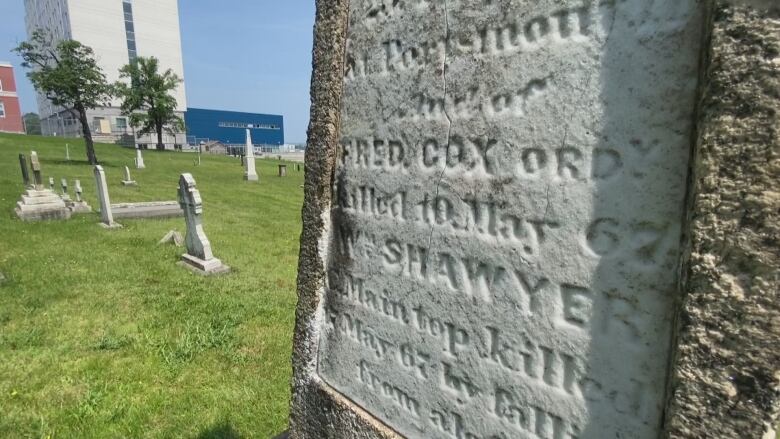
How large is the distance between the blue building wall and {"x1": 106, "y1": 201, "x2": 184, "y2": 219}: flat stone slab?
5077 centimetres

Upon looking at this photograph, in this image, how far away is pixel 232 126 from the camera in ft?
208

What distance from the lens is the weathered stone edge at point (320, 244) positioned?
157 cm

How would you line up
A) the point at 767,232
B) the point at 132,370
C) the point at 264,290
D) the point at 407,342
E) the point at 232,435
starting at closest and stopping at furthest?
1. the point at 767,232
2. the point at 407,342
3. the point at 232,435
4. the point at 132,370
5. the point at 264,290

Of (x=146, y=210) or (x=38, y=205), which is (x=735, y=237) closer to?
(x=146, y=210)

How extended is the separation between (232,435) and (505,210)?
282cm

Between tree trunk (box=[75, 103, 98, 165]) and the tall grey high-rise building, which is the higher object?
the tall grey high-rise building

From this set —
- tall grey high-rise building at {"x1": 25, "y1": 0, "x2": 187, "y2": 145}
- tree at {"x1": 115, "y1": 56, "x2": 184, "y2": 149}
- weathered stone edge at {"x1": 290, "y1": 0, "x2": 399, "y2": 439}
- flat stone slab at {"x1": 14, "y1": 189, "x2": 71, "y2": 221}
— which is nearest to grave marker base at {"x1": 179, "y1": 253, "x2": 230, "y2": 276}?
flat stone slab at {"x1": 14, "y1": 189, "x2": 71, "y2": 221}

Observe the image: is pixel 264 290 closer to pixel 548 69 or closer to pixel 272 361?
pixel 272 361

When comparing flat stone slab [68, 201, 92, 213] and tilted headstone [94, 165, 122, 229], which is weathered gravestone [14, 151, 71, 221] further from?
tilted headstone [94, 165, 122, 229]

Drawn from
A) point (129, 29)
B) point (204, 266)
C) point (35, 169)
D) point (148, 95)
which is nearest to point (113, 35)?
point (129, 29)

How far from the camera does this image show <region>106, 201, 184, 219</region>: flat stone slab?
10219 mm

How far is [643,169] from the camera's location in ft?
2.89

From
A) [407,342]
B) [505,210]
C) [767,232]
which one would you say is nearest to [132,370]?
[407,342]

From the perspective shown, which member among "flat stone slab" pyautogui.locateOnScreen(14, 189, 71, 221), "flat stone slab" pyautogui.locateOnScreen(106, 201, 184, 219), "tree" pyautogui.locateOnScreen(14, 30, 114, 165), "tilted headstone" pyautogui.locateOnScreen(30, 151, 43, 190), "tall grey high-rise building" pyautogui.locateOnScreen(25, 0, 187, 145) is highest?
"tall grey high-rise building" pyautogui.locateOnScreen(25, 0, 187, 145)
